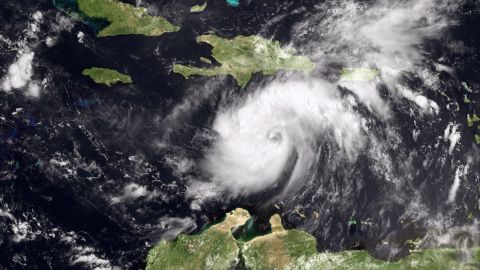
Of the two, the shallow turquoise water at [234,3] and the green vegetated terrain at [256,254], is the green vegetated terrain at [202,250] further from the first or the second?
the shallow turquoise water at [234,3]

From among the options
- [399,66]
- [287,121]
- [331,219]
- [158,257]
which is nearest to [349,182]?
[331,219]

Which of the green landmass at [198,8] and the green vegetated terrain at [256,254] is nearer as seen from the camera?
the green vegetated terrain at [256,254]

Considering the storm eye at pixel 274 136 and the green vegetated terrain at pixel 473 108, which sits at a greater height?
the storm eye at pixel 274 136

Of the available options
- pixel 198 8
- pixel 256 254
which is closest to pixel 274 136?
pixel 256 254

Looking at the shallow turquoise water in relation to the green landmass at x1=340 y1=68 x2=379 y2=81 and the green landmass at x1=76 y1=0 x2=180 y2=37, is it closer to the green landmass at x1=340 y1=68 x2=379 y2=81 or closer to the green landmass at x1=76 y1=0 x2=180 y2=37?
the green landmass at x1=76 y1=0 x2=180 y2=37

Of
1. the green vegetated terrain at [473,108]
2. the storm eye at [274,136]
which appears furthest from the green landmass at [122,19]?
the green vegetated terrain at [473,108]

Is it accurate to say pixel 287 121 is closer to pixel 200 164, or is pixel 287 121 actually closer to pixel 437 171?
pixel 200 164
